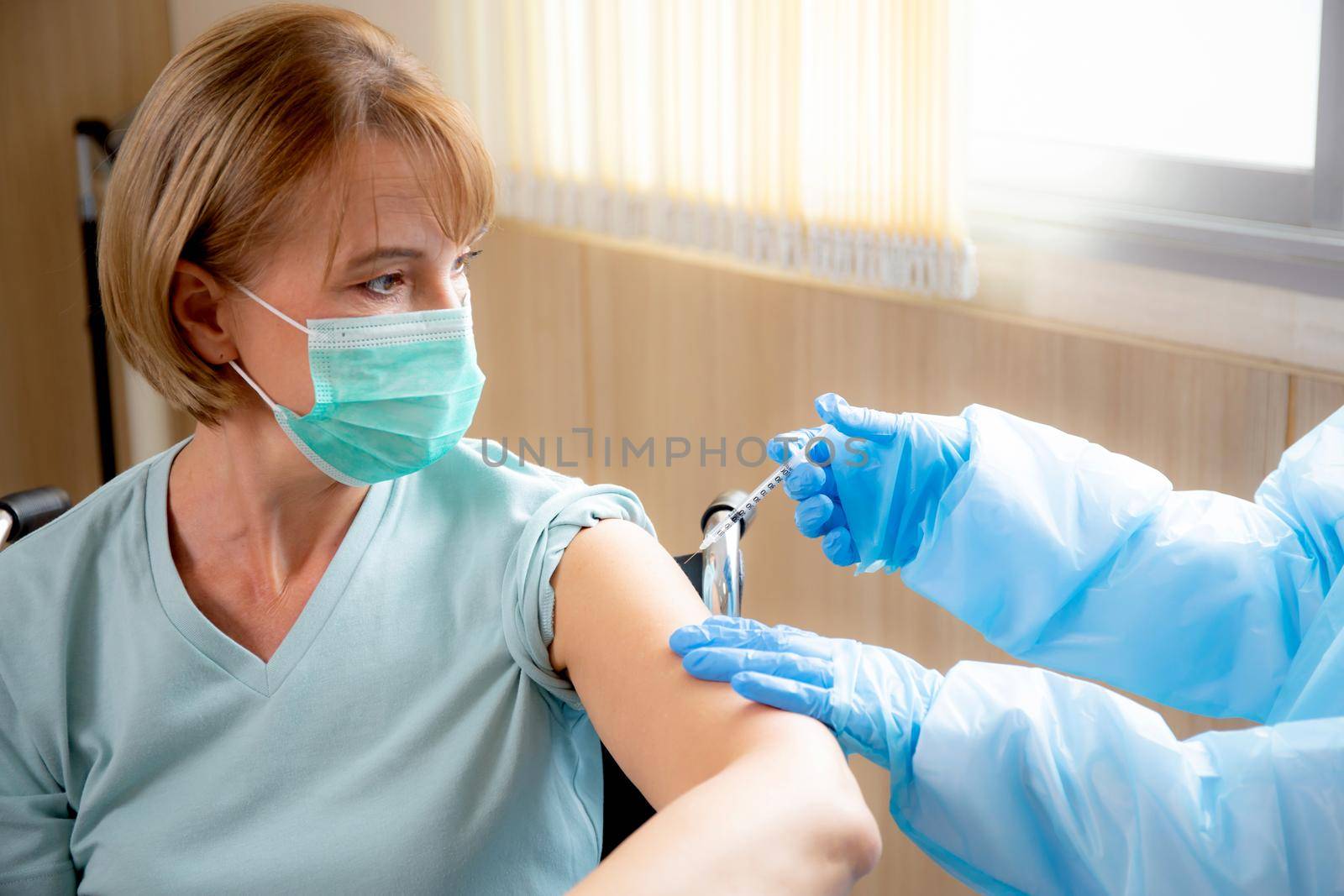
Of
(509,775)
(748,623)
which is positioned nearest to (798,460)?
(748,623)

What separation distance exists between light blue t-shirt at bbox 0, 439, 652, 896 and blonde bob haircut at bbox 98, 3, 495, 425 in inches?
10.4

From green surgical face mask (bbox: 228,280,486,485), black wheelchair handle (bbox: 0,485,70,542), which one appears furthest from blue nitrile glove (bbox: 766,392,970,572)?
black wheelchair handle (bbox: 0,485,70,542)

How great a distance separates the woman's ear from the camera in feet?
4.19

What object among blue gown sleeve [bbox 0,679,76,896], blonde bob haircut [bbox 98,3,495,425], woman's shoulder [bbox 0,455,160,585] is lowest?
blue gown sleeve [bbox 0,679,76,896]

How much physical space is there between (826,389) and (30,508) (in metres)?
1.23

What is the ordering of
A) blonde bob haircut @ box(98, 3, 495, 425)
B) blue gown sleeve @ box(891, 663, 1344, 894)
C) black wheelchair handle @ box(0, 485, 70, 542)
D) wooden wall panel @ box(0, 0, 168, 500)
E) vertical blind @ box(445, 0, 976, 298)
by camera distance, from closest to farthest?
blue gown sleeve @ box(891, 663, 1344, 894) → blonde bob haircut @ box(98, 3, 495, 425) → black wheelchair handle @ box(0, 485, 70, 542) → vertical blind @ box(445, 0, 976, 298) → wooden wall panel @ box(0, 0, 168, 500)

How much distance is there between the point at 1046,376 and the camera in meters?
1.94

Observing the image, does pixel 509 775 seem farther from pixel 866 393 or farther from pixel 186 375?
pixel 866 393

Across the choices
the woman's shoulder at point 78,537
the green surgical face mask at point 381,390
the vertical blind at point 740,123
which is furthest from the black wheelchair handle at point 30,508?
the vertical blind at point 740,123

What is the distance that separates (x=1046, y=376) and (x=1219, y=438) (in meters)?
0.26

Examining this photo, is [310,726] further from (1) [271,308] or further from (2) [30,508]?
(2) [30,508]

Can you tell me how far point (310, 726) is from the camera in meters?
1.28

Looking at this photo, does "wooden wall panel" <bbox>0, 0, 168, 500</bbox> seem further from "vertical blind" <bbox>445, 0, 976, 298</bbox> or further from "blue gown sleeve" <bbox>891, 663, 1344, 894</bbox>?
"blue gown sleeve" <bbox>891, 663, 1344, 894</bbox>
